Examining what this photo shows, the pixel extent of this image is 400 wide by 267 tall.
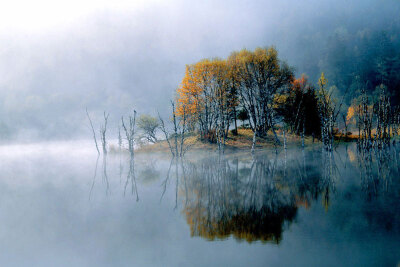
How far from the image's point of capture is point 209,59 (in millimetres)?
34844

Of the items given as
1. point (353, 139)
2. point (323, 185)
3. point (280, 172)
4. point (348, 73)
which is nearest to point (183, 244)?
point (323, 185)

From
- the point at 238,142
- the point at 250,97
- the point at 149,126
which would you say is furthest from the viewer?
the point at 149,126

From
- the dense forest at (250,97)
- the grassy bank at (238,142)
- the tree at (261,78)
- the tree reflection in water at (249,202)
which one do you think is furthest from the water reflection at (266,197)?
the tree at (261,78)

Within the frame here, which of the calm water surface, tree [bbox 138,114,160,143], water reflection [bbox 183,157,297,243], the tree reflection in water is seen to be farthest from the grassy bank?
the calm water surface

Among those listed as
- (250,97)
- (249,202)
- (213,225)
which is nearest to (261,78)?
(250,97)

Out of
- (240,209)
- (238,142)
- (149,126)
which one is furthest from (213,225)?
(149,126)

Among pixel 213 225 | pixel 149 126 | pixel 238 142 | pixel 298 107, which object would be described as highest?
pixel 298 107

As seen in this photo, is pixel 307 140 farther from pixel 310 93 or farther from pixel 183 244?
pixel 183 244

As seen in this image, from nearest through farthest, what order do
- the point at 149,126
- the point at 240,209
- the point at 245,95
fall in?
the point at 240,209 → the point at 245,95 → the point at 149,126

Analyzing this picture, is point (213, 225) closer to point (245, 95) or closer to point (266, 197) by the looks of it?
A: point (266, 197)

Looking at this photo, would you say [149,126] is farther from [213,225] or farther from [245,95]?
[213,225]

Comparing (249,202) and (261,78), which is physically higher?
(261,78)

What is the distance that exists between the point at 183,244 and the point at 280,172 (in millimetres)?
10292

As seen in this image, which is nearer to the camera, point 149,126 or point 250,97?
point 250,97
